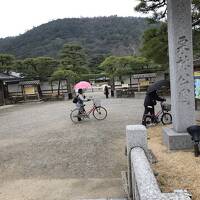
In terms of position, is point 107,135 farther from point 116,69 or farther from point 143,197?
point 116,69

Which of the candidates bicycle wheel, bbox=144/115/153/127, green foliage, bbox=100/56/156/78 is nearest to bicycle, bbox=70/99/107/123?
bicycle wheel, bbox=144/115/153/127

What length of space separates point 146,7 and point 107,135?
11419 millimetres

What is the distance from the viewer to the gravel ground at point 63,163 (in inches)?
227

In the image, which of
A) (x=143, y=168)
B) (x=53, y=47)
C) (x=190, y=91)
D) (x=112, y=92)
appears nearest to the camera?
(x=143, y=168)

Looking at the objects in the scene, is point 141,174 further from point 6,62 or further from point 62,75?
point 6,62

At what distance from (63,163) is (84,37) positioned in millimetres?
73313

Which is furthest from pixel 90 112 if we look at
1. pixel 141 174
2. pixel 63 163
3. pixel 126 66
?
pixel 126 66

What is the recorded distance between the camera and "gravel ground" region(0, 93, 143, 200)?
227 inches

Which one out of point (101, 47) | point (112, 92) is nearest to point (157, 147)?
point (112, 92)

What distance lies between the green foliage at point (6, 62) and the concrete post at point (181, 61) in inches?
1396

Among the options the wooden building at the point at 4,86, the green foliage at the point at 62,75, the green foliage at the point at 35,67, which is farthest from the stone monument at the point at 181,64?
the green foliage at the point at 35,67

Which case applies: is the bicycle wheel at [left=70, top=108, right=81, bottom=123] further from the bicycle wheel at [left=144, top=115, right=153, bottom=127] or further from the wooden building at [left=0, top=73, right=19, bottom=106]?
the wooden building at [left=0, top=73, right=19, bottom=106]

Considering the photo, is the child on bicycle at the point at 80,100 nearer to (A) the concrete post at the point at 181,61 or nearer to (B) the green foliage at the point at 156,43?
(A) the concrete post at the point at 181,61

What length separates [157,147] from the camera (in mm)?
7070
